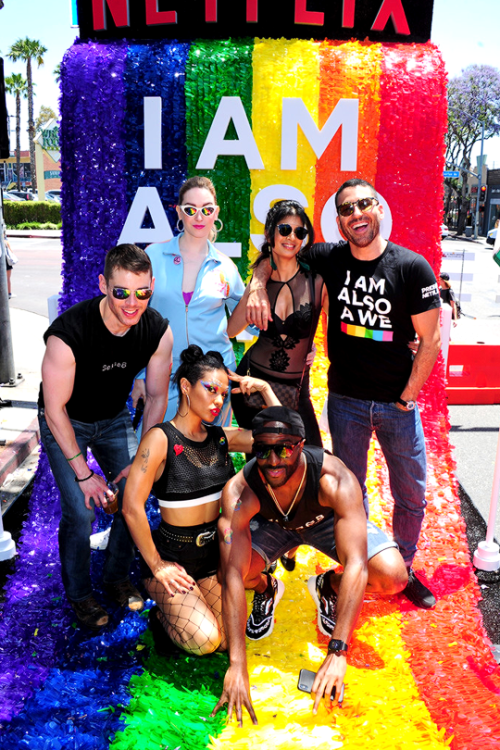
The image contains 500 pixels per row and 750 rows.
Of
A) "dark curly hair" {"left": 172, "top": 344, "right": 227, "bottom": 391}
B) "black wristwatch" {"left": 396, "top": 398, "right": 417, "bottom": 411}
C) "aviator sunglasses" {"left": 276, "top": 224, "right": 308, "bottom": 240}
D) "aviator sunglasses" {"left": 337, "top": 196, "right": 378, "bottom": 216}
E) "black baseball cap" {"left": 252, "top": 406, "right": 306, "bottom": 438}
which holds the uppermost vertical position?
"aviator sunglasses" {"left": 337, "top": 196, "right": 378, "bottom": 216}

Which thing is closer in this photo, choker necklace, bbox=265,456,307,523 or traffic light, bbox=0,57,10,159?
choker necklace, bbox=265,456,307,523

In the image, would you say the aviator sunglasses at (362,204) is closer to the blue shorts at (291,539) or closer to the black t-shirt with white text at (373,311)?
the black t-shirt with white text at (373,311)

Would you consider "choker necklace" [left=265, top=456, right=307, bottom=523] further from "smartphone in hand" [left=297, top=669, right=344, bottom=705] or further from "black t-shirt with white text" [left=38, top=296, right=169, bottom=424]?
"black t-shirt with white text" [left=38, top=296, right=169, bottom=424]

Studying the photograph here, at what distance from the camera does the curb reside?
17.0 ft

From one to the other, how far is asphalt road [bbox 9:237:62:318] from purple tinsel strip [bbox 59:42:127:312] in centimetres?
706

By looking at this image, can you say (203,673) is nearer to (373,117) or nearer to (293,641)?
(293,641)

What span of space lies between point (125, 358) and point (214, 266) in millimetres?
740

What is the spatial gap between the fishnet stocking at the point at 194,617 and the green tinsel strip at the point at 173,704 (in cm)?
9

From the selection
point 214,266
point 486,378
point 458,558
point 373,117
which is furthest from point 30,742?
point 486,378

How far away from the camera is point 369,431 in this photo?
3.19m

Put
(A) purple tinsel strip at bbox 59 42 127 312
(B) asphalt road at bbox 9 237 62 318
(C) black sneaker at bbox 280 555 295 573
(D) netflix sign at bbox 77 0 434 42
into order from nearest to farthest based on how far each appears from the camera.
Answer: (C) black sneaker at bbox 280 555 295 573, (A) purple tinsel strip at bbox 59 42 127 312, (D) netflix sign at bbox 77 0 434 42, (B) asphalt road at bbox 9 237 62 318

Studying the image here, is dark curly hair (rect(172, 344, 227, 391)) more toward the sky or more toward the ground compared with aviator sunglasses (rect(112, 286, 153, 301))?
more toward the ground

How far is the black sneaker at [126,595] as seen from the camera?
3.19 m

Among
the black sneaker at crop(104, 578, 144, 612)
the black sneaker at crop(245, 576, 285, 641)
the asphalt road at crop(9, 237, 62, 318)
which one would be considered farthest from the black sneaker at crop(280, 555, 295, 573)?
the asphalt road at crop(9, 237, 62, 318)
